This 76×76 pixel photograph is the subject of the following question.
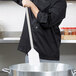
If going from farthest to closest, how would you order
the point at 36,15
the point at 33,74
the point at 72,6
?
the point at 72,6, the point at 36,15, the point at 33,74

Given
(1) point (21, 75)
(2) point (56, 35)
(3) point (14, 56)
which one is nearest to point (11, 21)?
(3) point (14, 56)

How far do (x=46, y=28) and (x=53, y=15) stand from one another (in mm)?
106

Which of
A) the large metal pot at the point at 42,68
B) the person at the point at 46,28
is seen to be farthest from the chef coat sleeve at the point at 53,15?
the large metal pot at the point at 42,68

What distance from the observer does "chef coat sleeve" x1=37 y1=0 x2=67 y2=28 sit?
1.29 meters

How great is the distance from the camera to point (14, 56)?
281 centimetres

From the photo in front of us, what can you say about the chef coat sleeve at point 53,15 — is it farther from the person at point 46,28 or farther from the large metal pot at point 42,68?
the large metal pot at point 42,68

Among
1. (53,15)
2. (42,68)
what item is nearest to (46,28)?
(53,15)

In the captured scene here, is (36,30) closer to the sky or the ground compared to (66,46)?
closer to the sky

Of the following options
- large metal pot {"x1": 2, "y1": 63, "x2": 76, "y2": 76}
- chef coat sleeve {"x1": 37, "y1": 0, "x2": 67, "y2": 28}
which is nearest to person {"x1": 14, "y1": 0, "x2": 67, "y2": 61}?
chef coat sleeve {"x1": 37, "y1": 0, "x2": 67, "y2": 28}

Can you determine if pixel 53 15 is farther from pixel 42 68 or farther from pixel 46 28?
pixel 42 68

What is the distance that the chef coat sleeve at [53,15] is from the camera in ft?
4.24

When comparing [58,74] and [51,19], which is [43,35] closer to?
[51,19]

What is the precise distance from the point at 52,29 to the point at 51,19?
90mm

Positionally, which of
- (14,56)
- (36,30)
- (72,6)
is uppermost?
(72,6)
